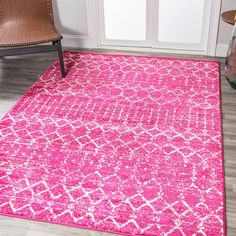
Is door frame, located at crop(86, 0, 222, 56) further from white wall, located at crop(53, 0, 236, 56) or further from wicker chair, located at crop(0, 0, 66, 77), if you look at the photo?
wicker chair, located at crop(0, 0, 66, 77)

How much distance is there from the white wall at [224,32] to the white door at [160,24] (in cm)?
5

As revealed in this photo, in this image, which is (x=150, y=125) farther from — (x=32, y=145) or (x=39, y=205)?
(x=39, y=205)

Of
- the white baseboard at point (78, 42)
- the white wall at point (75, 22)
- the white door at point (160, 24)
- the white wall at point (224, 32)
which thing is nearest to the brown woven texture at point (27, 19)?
the white wall at point (75, 22)

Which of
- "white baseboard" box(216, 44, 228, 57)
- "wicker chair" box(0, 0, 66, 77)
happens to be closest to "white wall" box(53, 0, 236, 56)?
"white baseboard" box(216, 44, 228, 57)

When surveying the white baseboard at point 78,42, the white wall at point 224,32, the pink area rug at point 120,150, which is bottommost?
the pink area rug at point 120,150

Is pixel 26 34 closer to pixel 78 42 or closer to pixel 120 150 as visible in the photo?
pixel 78 42

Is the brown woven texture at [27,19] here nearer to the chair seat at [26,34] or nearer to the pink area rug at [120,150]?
the chair seat at [26,34]

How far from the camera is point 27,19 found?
349 centimetres

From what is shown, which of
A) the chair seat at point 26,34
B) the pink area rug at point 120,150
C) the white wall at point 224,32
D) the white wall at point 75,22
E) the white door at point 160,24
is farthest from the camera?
the white wall at point 75,22

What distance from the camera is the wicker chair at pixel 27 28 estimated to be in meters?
3.11

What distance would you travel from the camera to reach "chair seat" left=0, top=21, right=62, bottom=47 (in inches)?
122

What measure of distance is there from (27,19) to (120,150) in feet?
5.53

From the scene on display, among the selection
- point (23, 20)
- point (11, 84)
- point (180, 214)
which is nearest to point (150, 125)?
point (180, 214)

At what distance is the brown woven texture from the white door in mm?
538
